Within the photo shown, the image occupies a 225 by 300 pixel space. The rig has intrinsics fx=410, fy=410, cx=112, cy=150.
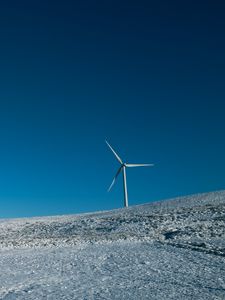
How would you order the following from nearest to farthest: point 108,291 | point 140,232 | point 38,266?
point 108,291 < point 38,266 < point 140,232

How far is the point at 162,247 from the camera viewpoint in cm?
1672

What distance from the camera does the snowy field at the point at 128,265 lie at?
31.7ft

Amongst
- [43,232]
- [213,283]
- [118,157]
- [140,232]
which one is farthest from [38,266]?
[118,157]

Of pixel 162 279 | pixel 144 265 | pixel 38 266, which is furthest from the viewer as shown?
pixel 38 266

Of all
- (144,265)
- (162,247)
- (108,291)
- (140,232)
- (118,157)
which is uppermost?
(118,157)

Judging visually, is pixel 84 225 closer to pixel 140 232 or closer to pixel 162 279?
pixel 140 232

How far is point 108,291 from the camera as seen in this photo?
31.9ft

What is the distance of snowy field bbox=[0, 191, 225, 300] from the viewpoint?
9672 millimetres

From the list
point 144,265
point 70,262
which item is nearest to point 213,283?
point 144,265

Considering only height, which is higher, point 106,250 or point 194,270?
point 106,250

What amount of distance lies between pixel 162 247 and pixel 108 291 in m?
7.35

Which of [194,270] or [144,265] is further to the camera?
[144,265]

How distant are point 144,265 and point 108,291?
3.39 meters

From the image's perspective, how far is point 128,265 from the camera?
13.1 meters
